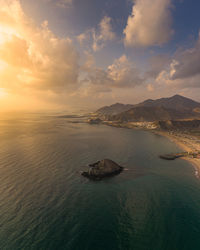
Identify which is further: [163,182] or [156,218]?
[163,182]

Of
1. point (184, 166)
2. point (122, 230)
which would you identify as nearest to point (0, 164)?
point (122, 230)

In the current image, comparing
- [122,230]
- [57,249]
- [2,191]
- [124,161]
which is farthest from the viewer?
[124,161]

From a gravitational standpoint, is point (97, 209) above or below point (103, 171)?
below

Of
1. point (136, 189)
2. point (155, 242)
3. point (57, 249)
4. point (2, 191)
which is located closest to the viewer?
point (57, 249)

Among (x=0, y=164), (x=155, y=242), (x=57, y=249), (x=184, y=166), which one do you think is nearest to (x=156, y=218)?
(x=155, y=242)

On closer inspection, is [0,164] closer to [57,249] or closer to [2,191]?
[2,191]

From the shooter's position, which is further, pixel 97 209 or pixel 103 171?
pixel 103 171

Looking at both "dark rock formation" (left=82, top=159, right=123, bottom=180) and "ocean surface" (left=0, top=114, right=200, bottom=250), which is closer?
"ocean surface" (left=0, top=114, right=200, bottom=250)

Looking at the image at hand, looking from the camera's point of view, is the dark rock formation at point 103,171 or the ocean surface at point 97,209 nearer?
the ocean surface at point 97,209

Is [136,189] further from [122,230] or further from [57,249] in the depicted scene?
[57,249]

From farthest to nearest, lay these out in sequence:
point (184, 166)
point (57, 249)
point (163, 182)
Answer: point (184, 166), point (163, 182), point (57, 249)
